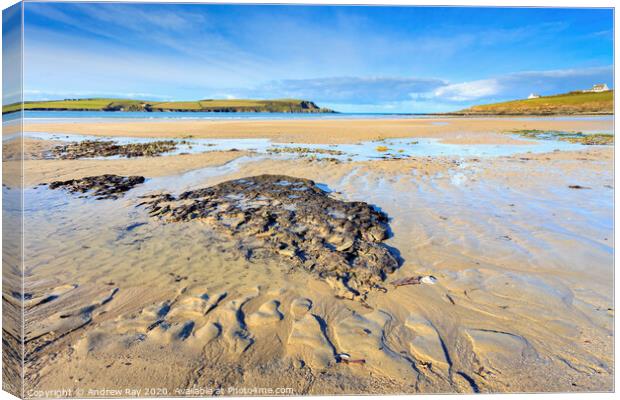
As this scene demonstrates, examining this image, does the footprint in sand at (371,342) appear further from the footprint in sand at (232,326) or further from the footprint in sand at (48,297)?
the footprint in sand at (48,297)

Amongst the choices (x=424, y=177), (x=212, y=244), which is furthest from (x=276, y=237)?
(x=424, y=177)

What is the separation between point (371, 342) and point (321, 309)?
2.08ft

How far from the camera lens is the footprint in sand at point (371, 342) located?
2350 millimetres

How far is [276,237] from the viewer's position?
4.73 meters

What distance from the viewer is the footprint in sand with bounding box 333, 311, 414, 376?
92.5 inches

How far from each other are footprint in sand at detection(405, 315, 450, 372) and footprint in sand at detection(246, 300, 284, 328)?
1177mm

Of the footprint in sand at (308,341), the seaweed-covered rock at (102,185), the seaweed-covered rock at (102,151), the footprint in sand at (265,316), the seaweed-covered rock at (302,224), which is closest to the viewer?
the footprint in sand at (308,341)

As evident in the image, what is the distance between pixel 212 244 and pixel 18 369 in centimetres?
253

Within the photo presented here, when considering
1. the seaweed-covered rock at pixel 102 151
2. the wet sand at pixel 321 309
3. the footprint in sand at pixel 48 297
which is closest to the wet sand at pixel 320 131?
the seaweed-covered rock at pixel 102 151

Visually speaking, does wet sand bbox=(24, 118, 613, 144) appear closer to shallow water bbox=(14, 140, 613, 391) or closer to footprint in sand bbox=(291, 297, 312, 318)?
shallow water bbox=(14, 140, 613, 391)

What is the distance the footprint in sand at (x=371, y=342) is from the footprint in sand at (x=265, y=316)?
562 millimetres

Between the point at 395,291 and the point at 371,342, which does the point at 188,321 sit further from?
the point at 395,291

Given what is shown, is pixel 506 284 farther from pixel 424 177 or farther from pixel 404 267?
pixel 424 177

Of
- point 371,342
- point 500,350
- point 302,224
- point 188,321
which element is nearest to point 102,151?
point 302,224
